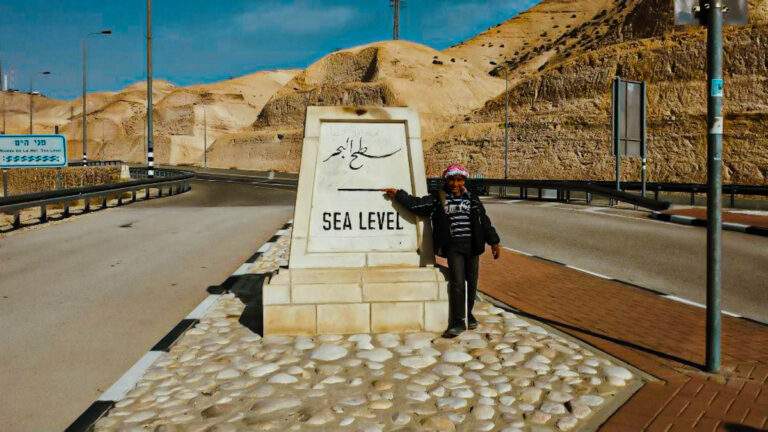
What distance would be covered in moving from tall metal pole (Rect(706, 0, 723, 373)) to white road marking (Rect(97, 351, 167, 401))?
15.4 ft

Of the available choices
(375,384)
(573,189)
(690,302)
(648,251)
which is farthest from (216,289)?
(573,189)

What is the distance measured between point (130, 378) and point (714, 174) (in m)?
5.02

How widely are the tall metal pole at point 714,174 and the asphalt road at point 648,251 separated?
2981 mm

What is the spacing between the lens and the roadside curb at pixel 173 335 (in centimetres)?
454

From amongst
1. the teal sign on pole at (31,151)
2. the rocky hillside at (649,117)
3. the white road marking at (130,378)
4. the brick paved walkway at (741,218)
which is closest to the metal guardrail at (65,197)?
the teal sign on pole at (31,151)

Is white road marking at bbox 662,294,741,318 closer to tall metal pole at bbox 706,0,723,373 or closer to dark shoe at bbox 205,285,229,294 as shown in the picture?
tall metal pole at bbox 706,0,723,373

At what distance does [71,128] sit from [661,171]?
148 meters

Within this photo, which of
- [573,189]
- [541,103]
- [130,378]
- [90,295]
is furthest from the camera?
[541,103]

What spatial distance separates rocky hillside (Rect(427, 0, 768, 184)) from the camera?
55.0 metres

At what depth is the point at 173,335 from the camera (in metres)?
6.59

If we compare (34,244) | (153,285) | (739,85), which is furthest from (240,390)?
(739,85)

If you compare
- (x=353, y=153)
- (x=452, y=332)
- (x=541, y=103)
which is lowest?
(x=452, y=332)

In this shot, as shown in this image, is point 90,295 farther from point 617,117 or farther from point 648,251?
point 617,117

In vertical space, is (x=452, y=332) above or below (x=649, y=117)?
below
